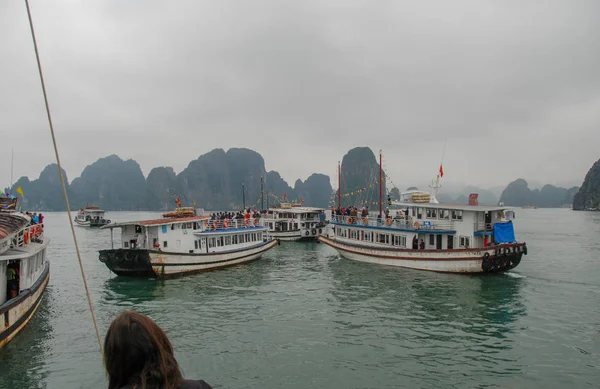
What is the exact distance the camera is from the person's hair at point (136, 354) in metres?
2.68

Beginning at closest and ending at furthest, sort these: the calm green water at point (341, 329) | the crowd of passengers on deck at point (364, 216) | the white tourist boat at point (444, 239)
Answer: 1. the calm green water at point (341, 329)
2. the white tourist boat at point (444, 239)
3. the crowd of passengers on deck at point (364, 216)

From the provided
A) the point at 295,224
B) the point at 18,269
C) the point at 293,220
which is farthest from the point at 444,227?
the point at 293,220

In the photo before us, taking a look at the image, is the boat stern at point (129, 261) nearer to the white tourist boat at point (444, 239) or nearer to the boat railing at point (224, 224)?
the boat railing at point (224, 224)

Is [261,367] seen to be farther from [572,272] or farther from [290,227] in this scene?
[290,227]

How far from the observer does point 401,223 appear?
3194 cm

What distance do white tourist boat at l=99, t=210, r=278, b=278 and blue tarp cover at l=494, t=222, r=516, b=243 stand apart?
1930cm

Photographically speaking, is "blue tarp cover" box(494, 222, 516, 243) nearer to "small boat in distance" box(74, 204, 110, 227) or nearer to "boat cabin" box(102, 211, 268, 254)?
"boat cabin" box(102, 211, 268, 254)

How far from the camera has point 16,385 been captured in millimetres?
11539

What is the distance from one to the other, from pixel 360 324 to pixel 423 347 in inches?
128

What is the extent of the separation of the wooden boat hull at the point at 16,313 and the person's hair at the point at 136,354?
1436 centimetres

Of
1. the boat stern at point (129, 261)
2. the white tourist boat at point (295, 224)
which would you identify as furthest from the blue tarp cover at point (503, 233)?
the white tourist boat at point (295, 224)

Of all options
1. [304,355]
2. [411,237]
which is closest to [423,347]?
[304,355]

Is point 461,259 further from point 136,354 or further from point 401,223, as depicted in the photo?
point 136,354

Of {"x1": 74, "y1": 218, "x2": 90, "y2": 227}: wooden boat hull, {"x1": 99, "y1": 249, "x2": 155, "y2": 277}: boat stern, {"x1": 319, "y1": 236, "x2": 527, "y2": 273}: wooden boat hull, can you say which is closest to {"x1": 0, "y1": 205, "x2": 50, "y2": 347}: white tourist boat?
{"x1": 99, "y1": 249, "x2": 155, "y2": 277}: boat stern
